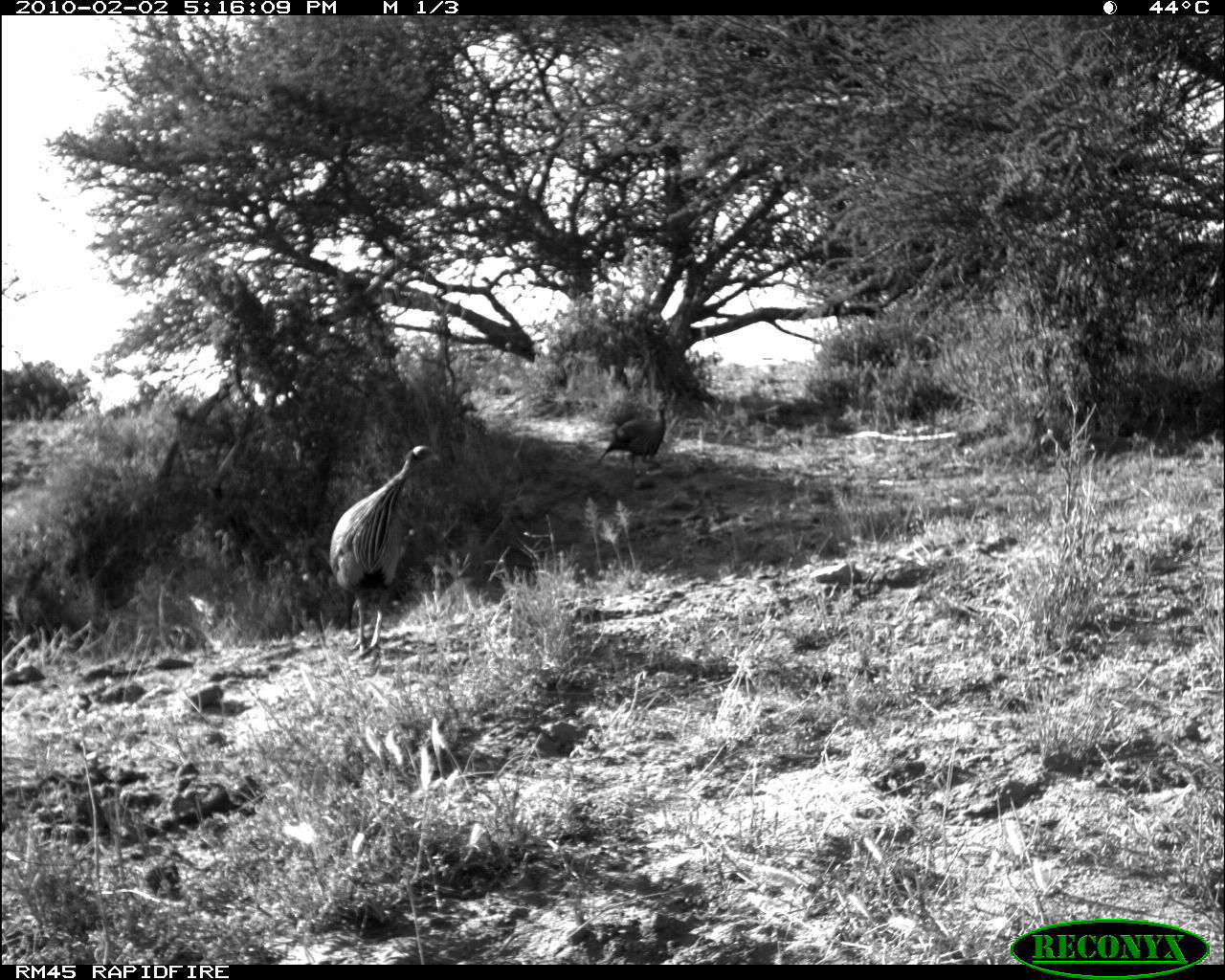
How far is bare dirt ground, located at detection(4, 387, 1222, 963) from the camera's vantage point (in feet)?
11.1

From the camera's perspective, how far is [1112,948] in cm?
127

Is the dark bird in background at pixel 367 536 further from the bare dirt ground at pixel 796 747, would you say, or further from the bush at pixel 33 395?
the bush at pixel 33 395

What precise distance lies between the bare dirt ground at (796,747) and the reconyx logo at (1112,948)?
1018 mm

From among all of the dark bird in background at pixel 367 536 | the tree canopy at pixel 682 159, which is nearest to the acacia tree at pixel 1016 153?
the tree canopy at pixel 682 159

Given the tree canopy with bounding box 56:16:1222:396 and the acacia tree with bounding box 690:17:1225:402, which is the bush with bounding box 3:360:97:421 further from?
the acacia tree with bounding box 690:17:1225:402

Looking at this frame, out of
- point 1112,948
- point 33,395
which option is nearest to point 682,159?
point 33,395

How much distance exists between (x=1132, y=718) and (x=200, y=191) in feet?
23.7

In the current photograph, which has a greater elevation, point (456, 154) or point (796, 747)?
point (456, 154)

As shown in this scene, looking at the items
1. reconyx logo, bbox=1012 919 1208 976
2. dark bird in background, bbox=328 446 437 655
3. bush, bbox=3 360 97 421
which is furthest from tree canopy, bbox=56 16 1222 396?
reconyx logo, bbox=1012 919 1208 976

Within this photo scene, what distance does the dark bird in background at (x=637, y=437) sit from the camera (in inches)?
325

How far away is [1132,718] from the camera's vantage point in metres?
4.40

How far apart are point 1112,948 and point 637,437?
23.3 ft

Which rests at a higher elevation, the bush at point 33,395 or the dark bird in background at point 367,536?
the bush at point 33,395

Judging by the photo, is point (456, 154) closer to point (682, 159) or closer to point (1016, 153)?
point (682, 159)
